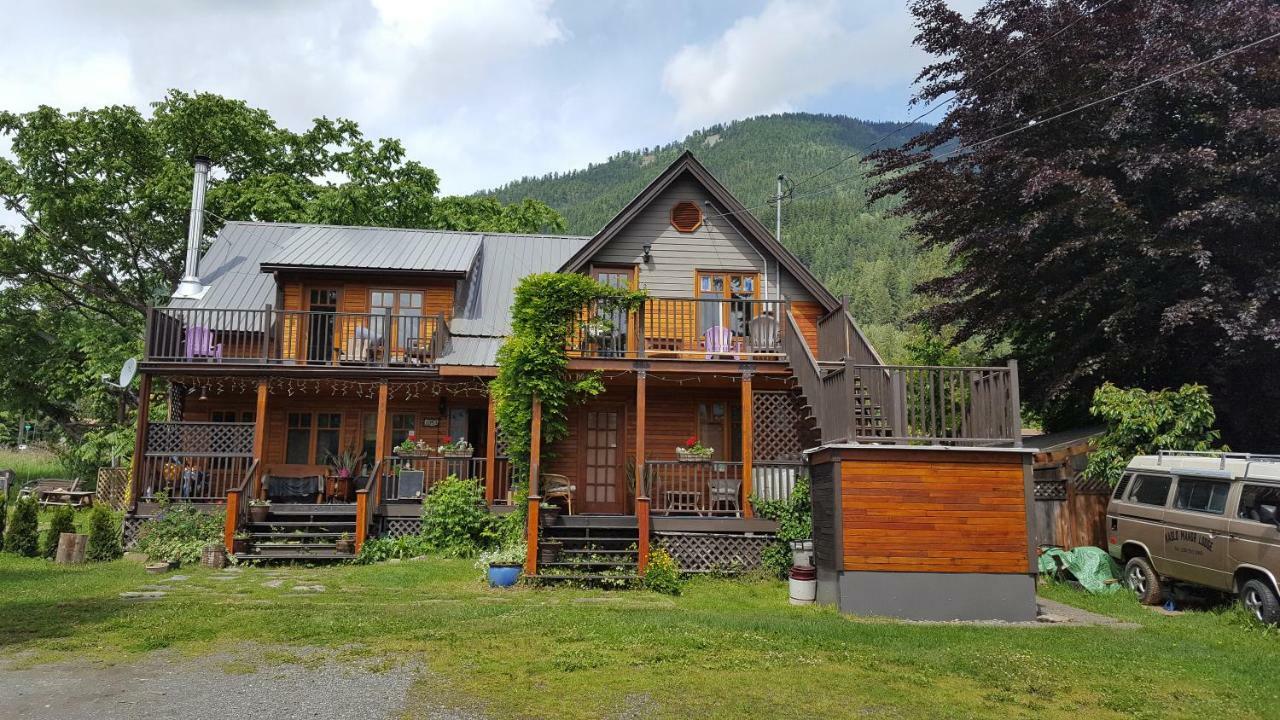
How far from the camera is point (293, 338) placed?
62.8 feet

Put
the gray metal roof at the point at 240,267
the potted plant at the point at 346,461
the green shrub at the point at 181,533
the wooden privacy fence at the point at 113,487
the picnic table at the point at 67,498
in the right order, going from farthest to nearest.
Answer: the picnic table at the point at 67,498 < the wooden privacy fence at the point at 113,487 < the gray metal roof at the point at 240,267 < the potted plant at the point at 346,461 < the green shrub at the point at 181,533

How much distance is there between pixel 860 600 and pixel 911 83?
12.8m

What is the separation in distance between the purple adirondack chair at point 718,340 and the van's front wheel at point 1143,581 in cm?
753

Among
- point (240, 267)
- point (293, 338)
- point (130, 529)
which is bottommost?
point (130, 529)

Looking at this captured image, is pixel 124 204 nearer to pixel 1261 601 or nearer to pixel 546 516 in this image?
pixel 546 516

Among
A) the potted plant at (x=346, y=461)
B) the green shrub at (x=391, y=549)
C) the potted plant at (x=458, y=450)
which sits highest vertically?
the potted plant at (x=458, y=450)

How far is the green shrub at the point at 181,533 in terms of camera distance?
50.3 ft

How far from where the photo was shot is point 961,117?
18688 millimetres

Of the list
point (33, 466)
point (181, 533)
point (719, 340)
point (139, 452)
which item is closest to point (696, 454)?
point (719, 340)

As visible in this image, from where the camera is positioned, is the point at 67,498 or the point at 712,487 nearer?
the point at 712,487

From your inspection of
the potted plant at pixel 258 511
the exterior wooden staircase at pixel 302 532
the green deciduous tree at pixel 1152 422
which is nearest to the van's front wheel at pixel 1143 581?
the green deciduous tree at pixel 1152 422

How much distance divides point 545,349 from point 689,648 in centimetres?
747

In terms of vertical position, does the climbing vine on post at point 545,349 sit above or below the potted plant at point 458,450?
above

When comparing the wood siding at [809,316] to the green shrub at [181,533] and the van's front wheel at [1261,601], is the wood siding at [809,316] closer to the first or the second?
the van's front wheel at [1261,601]
